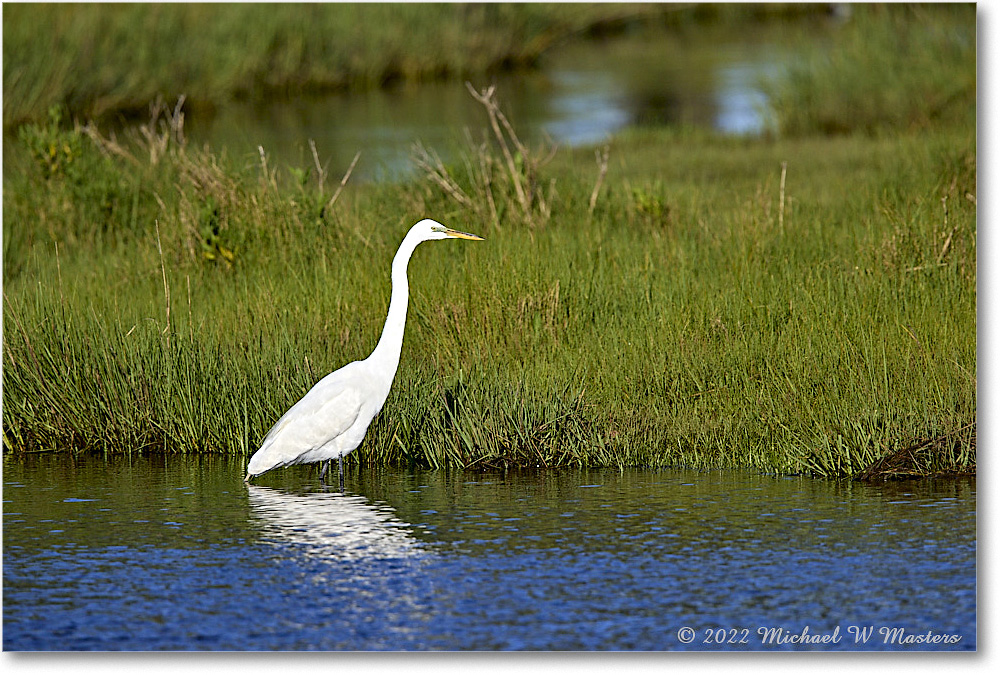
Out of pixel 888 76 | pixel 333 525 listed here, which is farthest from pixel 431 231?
pixel 888 76

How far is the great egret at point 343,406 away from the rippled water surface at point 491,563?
0.17 metres

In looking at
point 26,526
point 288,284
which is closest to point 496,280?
point 288,284

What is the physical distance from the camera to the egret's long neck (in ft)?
19.3

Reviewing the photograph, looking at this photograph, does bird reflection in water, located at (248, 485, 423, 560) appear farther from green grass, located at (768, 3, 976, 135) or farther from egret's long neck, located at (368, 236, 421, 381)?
green grass, located at (768, 3, 976, 135)

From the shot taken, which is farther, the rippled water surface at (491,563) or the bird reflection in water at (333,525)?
the bird reflection in water at (333,525)

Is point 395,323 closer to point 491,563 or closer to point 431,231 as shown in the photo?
Result: point 431,231

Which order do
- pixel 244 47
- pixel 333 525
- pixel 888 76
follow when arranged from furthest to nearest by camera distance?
pixel 244 47
pixel 888 76
pixel 333 525

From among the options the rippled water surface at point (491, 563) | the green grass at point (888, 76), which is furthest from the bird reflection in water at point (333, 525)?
the green grass at point (888, 76)

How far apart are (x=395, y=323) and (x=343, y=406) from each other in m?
0.42

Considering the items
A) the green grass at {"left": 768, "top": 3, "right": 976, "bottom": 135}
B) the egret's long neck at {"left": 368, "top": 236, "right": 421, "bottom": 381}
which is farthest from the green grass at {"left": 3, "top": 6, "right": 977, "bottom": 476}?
the green grass at {"left": 768, "top": 3, "right": 976, "bottom": 135}

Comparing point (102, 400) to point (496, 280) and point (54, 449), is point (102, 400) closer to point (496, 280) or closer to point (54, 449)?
point (54, 449)

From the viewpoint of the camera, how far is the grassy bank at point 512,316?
6125 mm

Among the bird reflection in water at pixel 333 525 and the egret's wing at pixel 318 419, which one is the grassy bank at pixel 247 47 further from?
the bird reflection in water at pixel 333 525

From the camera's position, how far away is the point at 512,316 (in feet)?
23.1
